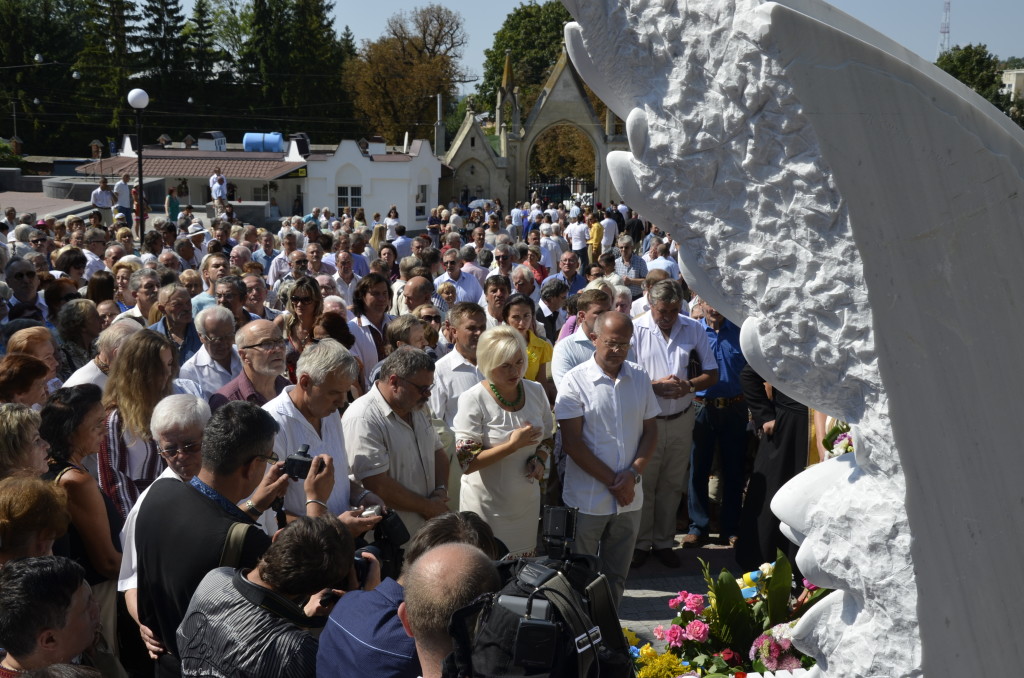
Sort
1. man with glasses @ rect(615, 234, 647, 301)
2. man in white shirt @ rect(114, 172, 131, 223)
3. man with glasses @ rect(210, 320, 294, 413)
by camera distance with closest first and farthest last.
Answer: man with glasses @ rect(210, 320, 294, 413) < man with glasses @ rect(615, 234, 647, 301) < man in white shirt @ rect(114, 172, 131, 223)

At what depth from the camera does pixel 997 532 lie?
70.1 inches

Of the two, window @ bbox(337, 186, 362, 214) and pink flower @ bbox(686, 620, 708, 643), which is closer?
pink flower @ bbox(686, 620, 708, 643)

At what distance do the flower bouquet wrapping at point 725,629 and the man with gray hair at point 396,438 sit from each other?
1.85 metres

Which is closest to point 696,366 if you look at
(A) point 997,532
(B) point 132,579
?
(B) point 132,579

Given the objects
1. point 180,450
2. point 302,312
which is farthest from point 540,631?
point 302,312

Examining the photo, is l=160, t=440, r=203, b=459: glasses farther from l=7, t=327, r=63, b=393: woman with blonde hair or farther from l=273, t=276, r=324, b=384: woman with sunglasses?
l=273, t=276, r=324, b=384: woman with sunglasses

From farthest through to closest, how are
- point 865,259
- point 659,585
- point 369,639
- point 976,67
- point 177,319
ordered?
point 976,67 → point 659,585 → point 177,319 → point 369,639 → point 865,259

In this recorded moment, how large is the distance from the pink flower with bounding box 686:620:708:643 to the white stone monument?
151cm

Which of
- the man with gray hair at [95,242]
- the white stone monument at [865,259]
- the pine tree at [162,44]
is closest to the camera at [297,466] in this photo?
the white stone monument at [865,259]

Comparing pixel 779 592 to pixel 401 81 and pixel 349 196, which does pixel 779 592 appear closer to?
pixel 349 196

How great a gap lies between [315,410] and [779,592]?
238 centimetres

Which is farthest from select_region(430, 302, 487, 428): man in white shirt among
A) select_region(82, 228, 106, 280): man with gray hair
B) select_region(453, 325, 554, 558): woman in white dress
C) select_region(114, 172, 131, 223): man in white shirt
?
select_region(114, 172, 131, 223): man in white shirt

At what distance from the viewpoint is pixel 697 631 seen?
3.32 metres

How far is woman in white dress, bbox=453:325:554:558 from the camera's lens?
5.56 m
